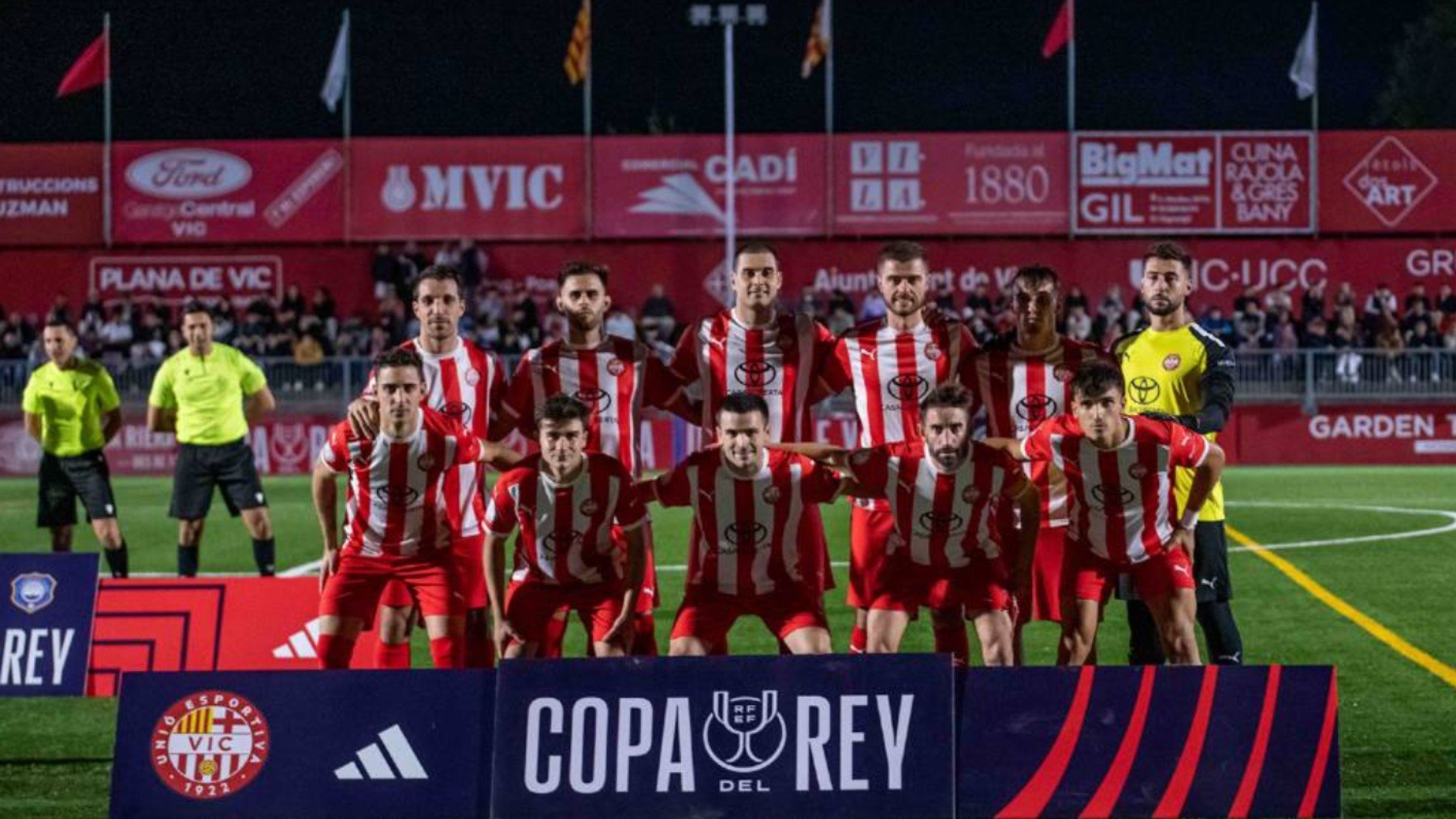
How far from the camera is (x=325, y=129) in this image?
205 feet

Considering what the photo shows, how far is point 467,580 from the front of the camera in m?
8.31

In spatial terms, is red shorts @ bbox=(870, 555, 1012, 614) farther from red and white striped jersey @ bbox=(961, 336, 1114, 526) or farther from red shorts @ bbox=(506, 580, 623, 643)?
red shorts @ bbox=(506, 580, 623, 643)

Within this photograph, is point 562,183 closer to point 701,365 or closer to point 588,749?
point 701,365

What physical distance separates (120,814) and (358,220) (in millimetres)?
28269

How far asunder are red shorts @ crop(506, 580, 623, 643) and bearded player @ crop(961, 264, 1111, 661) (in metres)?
1.60

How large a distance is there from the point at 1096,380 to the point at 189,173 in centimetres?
2868

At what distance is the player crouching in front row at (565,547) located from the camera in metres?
7.86

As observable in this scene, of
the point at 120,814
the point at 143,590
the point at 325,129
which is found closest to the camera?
the point at 120,814

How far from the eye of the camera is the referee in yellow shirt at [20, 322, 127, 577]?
13.8 meters

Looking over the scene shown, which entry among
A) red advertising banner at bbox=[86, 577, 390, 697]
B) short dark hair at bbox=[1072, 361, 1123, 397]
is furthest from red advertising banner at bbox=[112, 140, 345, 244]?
short dark hair at bbox=[1072, 361, 1123, 397]

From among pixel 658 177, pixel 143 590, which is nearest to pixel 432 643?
pixel 143 590

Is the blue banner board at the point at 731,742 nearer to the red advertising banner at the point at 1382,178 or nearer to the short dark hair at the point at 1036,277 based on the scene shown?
the short dark hair at the point at 1036,277

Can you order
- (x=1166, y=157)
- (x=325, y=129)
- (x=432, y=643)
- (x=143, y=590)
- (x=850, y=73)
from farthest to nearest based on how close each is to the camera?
1. (x=850, y=73)
2. (x=325, y=129)
3. (x=1166, y=157)
4. (x=143, y=590)
5. (x=432, y=643)

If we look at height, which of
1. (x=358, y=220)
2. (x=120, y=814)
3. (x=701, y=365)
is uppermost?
(x=358, y=220)
